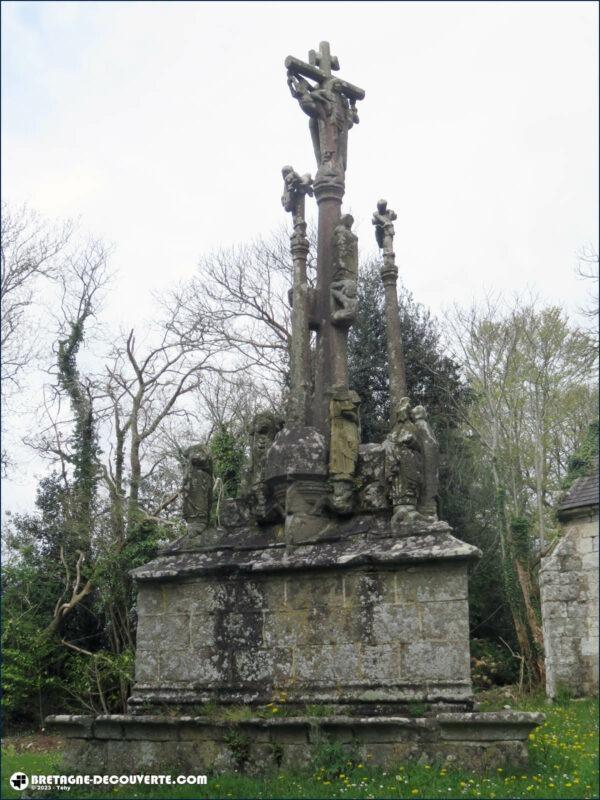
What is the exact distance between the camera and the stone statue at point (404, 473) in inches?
283

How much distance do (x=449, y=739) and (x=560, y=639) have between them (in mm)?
8610

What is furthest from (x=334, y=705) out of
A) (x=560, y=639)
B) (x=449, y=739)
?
(x=560, y=639)

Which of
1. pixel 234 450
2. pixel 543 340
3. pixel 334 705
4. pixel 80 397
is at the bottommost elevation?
pixel 334 705

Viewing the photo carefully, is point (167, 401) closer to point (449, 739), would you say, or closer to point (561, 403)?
point (561, 403)

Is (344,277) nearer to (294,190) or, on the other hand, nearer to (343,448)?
(294,190)

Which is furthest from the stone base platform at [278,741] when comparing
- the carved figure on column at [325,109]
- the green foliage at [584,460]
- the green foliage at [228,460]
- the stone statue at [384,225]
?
the green foliage at [584,460]

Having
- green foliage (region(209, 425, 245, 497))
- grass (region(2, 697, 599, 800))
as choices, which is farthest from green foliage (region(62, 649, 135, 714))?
grass (region(2, 697, 599, 800))

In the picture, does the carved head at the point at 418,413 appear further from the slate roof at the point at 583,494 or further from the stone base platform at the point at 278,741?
the slate roof at the point at 583,494

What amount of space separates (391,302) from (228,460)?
22.8 feet

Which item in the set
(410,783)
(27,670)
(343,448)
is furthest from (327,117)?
(27,670)

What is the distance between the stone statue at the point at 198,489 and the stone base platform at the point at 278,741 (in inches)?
75.8

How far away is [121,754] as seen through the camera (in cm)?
682

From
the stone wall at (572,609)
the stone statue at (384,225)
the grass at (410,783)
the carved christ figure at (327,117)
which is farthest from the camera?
the stone wall at (572,609)

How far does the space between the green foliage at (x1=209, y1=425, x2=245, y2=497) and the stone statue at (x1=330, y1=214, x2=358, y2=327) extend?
7.63 m
